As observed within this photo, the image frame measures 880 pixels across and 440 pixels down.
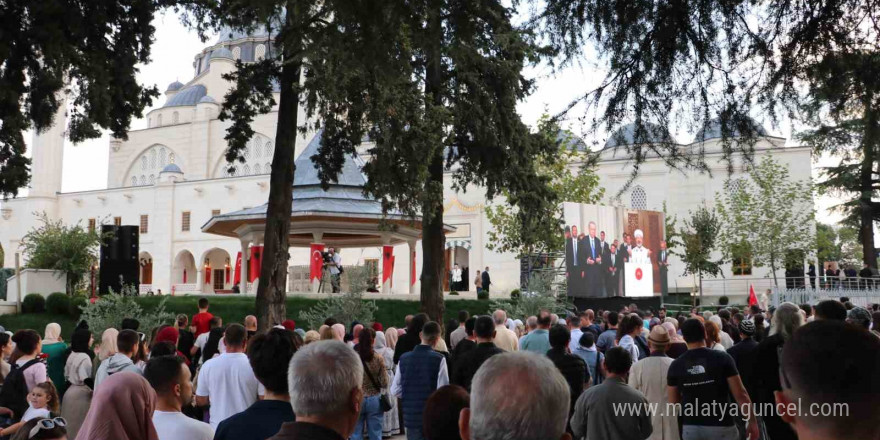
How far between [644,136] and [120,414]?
3.96 m

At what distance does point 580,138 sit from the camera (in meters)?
5.71

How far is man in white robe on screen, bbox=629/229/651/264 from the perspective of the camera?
27078mm

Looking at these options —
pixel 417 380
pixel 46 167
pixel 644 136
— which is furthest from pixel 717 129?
pixel 46 167

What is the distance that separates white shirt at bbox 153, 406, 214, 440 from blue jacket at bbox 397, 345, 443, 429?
120 inches

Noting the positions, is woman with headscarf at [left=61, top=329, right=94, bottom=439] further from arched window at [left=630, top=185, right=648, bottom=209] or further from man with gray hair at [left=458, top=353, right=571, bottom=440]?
arched window at [left=630, top=185, right=648, bottom=209]

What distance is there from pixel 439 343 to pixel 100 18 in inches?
290

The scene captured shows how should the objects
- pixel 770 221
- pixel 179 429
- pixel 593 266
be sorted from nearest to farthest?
pixel 179 429, pixel 593 266, pixel 770 221

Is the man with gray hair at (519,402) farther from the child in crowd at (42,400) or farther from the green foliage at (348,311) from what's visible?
the green foliage at (348,311)

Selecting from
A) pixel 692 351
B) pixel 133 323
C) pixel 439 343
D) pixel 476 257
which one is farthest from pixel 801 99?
pixel 476 257

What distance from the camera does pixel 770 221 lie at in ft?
125

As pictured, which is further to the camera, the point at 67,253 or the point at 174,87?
the point at 174,87

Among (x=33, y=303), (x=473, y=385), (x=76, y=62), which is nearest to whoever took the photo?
(x=473, y=385)

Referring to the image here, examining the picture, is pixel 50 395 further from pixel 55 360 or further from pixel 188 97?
pixel 188 97

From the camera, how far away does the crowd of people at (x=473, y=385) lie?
2.19m
